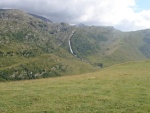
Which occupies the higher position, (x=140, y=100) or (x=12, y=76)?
(x=140, y=100)

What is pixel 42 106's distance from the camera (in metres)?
25.7

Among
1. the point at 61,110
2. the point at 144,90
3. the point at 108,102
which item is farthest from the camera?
the point at 144,90

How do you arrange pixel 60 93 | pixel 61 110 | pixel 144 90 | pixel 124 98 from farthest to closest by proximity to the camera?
pixel 144 90 < pixel 60 93 < pixel 124 98 < pixel 61 110

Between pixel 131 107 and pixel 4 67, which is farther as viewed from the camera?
pixel 4 67

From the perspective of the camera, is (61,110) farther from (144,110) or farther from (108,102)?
(144,110)

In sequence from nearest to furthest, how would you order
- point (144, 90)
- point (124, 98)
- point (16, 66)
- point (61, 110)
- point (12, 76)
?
1. point (61, 110)
2. point (124, 98)
3. point (144, 90)
4. point (12, 76)
5. point (16, 66)

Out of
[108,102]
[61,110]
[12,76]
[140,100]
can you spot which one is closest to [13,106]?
[61,110]

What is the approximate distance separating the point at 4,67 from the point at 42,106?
17679 centimetres

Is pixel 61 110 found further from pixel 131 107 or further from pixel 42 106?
pixel 131 107

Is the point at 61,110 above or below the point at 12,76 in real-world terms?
above

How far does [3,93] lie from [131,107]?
17573 mm

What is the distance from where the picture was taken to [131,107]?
2583 cm

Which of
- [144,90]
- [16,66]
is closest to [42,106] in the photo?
[144,90]

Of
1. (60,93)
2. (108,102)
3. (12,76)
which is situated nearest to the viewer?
(108,102)
